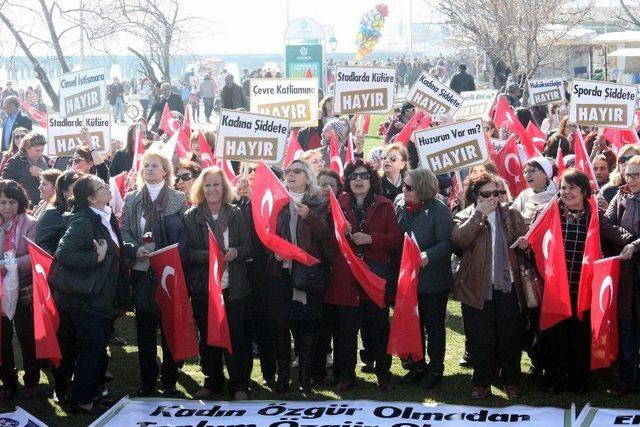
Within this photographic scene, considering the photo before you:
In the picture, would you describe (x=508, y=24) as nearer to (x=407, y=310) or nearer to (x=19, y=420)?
(x=407, y=310)

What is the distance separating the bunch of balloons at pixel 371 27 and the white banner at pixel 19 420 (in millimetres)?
46009

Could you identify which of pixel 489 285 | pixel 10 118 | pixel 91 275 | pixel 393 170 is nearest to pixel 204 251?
pixel 91 275

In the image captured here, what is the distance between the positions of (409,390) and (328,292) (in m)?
1.09

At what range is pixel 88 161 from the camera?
12.4 m

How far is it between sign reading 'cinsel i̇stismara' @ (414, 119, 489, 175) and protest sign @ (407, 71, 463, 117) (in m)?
3.20

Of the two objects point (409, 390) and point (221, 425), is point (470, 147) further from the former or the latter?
point (221, 425)

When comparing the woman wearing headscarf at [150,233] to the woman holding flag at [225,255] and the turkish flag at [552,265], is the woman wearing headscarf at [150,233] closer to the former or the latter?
the woman holding flag at [225,255]

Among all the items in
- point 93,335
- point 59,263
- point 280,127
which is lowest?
point 93,335

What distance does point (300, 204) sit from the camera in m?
9.02

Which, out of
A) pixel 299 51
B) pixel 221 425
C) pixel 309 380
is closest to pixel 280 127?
pixel 309 380

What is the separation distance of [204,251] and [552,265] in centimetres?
283

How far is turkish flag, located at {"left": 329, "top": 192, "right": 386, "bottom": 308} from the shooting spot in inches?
353

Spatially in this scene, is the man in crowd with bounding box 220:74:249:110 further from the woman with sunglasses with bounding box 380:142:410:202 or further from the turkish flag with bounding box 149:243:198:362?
the turkish flag with bounding box 149:243:198:362

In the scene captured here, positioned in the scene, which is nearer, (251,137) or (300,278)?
(300,278)
